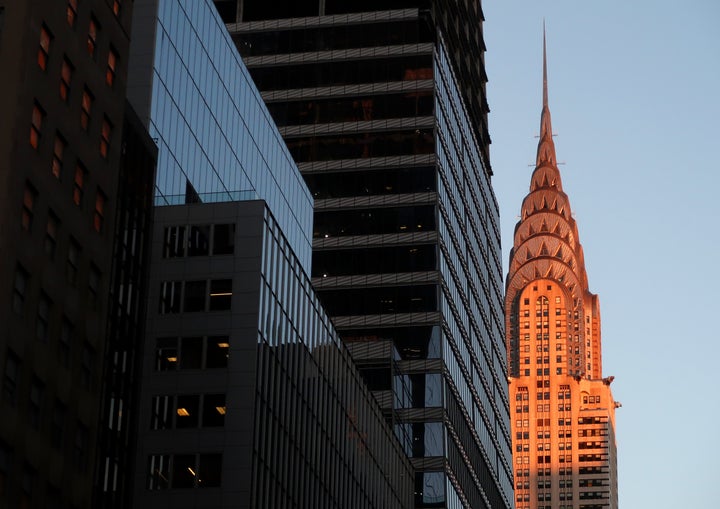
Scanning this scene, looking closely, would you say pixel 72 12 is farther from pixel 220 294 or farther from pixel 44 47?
pixel 220 294

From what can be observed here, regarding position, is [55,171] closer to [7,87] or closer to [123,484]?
[7,87]

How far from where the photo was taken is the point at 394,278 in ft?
494

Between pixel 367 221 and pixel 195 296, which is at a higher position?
pixel 367 221

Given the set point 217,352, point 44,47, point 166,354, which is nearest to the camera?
point 44,47

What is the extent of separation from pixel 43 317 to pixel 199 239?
2571 centimetres

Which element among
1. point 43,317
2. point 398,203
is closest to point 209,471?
point 43,317

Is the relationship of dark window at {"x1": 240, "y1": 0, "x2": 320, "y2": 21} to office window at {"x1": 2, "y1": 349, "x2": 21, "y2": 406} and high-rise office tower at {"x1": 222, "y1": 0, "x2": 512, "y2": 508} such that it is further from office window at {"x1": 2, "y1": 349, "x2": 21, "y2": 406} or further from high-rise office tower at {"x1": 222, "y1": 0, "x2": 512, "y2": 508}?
office window at {"x1": 2, "y1": 349, "x2": 21, "y2": 406}

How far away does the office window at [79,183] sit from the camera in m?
61.9

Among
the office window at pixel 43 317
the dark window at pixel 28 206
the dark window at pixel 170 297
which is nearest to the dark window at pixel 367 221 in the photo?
the dark window at pixel 170 297

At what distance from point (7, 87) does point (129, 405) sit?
68.2 feet

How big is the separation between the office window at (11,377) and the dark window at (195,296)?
1044 inches

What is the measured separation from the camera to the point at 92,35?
64750 millimetres

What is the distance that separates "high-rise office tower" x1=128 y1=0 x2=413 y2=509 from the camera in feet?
259

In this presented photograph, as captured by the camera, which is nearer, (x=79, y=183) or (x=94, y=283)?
(x=79, y=183)
